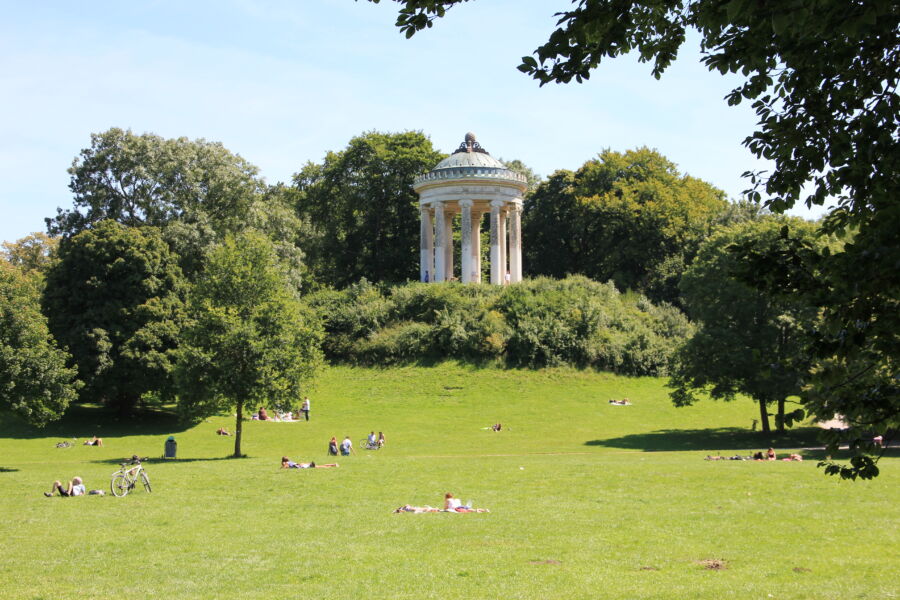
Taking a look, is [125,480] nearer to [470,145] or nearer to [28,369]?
[28,369]

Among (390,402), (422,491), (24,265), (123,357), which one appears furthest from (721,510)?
(24,265)

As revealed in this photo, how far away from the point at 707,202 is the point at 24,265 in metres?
58.3

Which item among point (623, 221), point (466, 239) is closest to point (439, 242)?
point (466, 239)

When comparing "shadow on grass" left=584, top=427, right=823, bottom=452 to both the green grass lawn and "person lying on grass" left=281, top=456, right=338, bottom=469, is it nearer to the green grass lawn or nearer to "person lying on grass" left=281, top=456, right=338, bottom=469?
the green grass lawn

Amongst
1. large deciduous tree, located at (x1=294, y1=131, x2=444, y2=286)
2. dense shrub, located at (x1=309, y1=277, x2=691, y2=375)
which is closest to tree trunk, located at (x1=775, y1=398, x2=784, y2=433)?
dense shrub, located at (x1=309, y1=277, x2=691, y2=375)

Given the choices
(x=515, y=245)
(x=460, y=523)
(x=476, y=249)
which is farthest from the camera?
(x=515, y=245)

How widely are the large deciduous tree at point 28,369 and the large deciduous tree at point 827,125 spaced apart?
89.7 feet

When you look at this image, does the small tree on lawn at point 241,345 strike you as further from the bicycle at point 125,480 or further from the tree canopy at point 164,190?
the tree canopy at point 164,190

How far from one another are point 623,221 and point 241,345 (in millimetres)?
44643

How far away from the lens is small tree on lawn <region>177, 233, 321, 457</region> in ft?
107

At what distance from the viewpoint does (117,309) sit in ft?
142

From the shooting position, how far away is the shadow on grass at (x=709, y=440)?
34000mm

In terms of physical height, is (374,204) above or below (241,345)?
above

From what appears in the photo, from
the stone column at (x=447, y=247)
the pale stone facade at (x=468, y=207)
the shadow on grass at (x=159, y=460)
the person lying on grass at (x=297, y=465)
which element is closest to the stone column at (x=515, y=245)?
the pale stone facade at (x=468, y=207)
